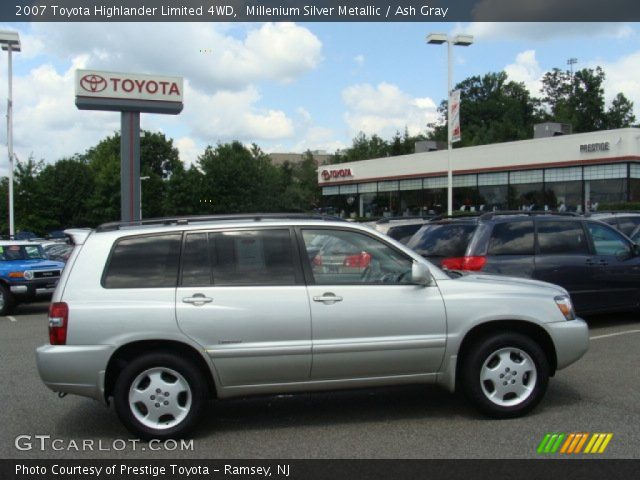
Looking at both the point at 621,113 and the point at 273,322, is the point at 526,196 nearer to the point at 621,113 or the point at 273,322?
the point at 273,322

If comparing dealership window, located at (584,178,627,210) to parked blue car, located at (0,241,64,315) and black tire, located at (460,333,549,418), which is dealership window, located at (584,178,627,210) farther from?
black tire, located at (460,333,549,418)

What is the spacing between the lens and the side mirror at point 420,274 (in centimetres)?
528

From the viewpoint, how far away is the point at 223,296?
5176mm

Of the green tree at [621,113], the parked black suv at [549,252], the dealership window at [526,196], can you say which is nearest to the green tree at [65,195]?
the dealership window at [526,196]

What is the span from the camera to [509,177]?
123 feet

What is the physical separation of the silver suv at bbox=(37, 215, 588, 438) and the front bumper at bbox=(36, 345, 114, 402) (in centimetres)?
1

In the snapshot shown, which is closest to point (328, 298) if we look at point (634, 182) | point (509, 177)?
point (634, 182)

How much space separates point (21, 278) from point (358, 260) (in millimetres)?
11059

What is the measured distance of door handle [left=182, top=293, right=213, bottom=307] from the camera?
5141mm

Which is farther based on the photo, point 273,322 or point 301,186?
point 301,186

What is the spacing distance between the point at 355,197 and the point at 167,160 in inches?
1243

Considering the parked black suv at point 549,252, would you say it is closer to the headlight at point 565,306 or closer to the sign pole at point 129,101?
the headlight at point 565,306

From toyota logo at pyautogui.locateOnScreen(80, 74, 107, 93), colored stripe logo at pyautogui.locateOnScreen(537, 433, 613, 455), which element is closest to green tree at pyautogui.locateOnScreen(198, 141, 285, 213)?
toyota logo at pyautogui.locateOnScreen(80, 74, 107, 93)

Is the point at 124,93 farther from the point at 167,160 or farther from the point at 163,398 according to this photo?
the point at 167,160
